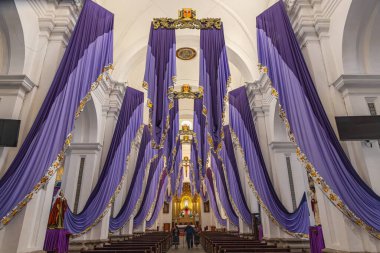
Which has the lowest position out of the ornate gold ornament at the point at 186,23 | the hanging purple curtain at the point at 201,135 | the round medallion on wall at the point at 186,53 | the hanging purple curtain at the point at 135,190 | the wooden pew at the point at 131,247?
the wooden pew at the point at 131,247

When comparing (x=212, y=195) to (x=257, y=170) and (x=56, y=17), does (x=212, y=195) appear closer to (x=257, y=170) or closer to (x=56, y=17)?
(x=257, y=170)

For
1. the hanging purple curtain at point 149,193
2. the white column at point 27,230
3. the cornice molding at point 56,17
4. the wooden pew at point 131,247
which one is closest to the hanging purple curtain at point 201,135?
the hanging purple curtain at point 149,193

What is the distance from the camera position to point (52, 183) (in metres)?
5.04

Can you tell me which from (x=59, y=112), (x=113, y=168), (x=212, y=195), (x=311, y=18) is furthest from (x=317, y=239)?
(x=212, y=195)

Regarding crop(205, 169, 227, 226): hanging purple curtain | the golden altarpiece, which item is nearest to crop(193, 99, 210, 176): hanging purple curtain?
crop(205, 169, 227, 226): hanging purple curtain

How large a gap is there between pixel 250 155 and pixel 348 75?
13.3ft

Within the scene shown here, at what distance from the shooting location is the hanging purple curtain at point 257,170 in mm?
7212

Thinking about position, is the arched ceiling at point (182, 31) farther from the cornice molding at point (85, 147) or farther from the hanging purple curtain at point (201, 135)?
the cornice molding at point (85, 147)

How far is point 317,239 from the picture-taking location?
5.84m

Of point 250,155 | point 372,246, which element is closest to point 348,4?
point 372,246

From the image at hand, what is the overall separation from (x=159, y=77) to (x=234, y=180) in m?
5.06

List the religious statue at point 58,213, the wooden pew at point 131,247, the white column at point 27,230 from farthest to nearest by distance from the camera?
the religious statue at point 58,213 < the wooden pew at point 131,247 < the white column at point 27,230

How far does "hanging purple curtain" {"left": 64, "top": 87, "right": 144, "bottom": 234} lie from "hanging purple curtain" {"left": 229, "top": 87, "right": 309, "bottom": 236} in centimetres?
342

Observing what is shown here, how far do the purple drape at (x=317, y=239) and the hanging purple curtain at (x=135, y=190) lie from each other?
633 cm
